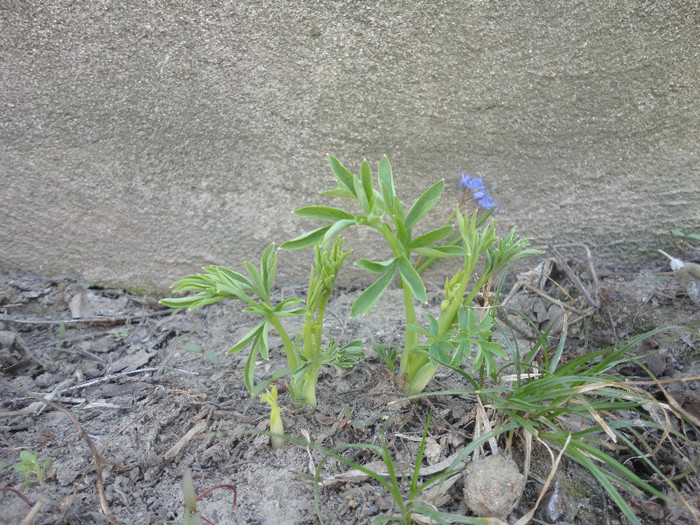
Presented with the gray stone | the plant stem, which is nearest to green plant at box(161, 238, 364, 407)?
the plant stem

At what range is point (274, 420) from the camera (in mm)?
1313

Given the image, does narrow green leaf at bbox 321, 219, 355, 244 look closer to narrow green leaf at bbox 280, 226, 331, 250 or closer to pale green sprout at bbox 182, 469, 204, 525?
narrow green leaf at bbox 280, 226, 331, 250

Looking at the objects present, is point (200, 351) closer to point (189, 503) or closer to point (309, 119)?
point (189, 503)

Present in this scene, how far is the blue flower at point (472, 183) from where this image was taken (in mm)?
1890

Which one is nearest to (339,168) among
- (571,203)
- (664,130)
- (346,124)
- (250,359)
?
(250,359)

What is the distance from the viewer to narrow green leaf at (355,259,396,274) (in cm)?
112

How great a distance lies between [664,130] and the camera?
1910 millimetres

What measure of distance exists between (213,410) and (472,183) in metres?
1.24

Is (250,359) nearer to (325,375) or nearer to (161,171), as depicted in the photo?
(325,375)

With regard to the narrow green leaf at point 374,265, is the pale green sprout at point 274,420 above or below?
below

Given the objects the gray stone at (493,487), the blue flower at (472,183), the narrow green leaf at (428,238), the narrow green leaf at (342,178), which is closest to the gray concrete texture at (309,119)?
the blue flower at (472,183)

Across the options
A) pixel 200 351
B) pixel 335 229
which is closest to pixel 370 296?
pixel 335 229

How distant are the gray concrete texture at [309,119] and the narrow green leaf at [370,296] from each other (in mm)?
848

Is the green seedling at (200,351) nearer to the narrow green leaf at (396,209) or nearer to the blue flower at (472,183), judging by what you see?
the narrow green leaf at (396,209)
